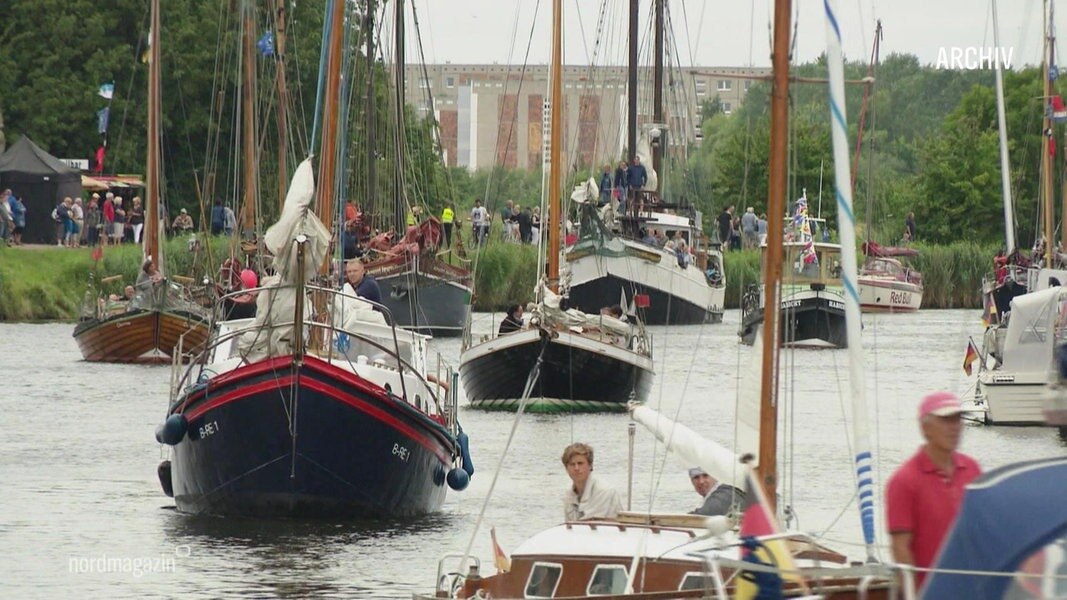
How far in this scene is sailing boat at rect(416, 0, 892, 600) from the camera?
13.5 meters

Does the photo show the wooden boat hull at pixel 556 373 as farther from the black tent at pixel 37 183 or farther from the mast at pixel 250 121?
the black tent at pixel 37 183

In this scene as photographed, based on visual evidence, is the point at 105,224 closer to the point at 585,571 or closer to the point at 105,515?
the point at 105,515

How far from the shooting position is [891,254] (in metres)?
77.0

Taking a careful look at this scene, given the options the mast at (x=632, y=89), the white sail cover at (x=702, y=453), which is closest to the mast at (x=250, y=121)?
the mast at (x=632, y=89)

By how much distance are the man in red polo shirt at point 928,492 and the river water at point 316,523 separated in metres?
3.42

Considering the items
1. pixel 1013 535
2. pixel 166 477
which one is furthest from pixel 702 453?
pixel 166 477

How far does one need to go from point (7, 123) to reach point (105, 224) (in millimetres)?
20752

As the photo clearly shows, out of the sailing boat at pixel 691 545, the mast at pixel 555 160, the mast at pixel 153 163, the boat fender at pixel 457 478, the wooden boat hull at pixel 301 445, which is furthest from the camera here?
the mast at pixel 153 163

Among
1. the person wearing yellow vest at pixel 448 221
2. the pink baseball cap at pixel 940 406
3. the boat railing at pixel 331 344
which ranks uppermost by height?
the pink baseball cap at pixel 940 406

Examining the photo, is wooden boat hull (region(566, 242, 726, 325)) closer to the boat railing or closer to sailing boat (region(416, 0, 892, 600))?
the boat railing

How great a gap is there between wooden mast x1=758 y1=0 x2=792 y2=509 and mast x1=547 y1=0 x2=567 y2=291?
67.9 feet

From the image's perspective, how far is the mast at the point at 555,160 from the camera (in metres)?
35.6

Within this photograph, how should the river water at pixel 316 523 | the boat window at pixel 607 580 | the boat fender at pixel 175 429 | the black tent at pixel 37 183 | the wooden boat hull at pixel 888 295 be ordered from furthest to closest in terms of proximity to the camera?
the wooden boat hull at pixel 888 295
the black tent at pixel 37 183
the boat fender at pixel 175 429
the river water at pixel 316 523
the boat window at pixel 607 580

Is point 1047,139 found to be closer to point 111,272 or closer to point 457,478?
point 111,272
